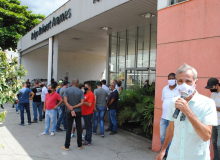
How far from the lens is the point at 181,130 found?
197 centimetres

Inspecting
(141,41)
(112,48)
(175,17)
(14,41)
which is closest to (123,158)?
(175,17)

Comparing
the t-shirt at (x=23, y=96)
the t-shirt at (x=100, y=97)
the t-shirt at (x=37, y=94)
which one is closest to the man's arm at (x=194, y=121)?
the t-shirt at (x=100, y=97)

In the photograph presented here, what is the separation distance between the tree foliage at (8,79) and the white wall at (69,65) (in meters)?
20.0

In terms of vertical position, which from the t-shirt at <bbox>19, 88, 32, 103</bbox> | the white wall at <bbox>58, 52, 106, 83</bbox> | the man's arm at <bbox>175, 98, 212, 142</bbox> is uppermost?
the white wall at <bbox>58, 52, 106, 83</bbox>

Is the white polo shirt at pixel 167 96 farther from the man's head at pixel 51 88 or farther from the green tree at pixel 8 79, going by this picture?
the man's head at pixel 51 88

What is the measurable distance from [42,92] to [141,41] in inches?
276

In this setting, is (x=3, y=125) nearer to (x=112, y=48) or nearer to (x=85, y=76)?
(x=112, y=48)

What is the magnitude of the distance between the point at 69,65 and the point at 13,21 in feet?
25.9

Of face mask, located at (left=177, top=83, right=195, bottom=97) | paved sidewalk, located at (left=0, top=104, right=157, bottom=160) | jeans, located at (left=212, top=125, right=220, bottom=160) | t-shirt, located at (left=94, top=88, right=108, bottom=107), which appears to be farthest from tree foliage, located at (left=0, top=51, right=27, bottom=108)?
jeans, located at (left=212, top=125, right=220, bottom=160)

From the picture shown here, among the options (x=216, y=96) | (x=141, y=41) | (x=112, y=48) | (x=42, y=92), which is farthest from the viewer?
(x=112, y=48)

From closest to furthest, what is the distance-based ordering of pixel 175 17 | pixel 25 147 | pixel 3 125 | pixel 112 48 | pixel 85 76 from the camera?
pixel 175 17
pixel 25 147
pixel 3 125
pixel 112 48
pixel 85 76

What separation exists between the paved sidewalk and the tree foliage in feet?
6.21

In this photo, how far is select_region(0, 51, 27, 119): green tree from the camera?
147 inches

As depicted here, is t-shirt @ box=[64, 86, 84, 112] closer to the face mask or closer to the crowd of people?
the crowd of people
